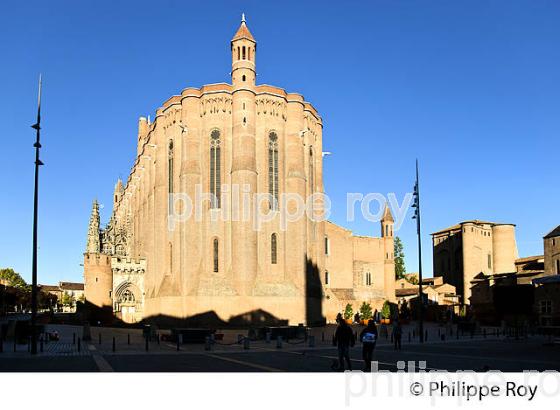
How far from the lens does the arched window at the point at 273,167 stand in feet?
178

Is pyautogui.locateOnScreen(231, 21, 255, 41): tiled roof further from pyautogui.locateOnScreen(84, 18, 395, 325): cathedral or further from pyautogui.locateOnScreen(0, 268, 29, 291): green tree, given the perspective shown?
pyautogui.locateOnScreen(0, 268, 29, 291): green tree

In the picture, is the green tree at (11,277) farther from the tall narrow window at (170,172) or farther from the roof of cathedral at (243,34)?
the roof of cathedral at (243,34)

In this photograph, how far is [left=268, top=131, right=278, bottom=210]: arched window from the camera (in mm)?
54281

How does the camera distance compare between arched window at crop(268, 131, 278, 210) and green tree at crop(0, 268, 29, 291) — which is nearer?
arched window at crop(268, 131, 278, 210)

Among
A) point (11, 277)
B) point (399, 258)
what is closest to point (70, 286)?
point (11, 277)

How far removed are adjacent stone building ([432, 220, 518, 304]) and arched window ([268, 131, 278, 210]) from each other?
42296mm

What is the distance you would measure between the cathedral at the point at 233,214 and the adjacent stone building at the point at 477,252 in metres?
31.9

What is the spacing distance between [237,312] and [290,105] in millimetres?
20150

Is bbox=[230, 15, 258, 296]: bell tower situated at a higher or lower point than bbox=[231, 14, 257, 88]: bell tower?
lower

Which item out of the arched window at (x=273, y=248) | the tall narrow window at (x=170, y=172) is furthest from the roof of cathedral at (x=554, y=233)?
the tall narrow window at (x=170, y=172)

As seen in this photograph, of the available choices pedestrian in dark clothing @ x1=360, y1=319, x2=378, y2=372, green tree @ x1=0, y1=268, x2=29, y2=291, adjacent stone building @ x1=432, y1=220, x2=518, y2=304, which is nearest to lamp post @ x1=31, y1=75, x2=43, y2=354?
pedestrian in dark clothing @ x1=360, y1=319, x2=378, y2=372

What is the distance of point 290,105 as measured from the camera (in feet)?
188

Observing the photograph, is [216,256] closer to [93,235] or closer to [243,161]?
[243,161]
